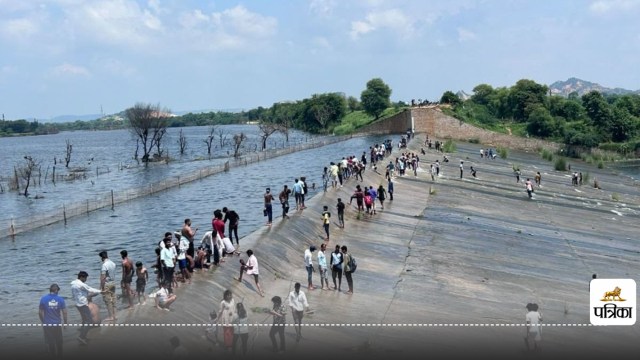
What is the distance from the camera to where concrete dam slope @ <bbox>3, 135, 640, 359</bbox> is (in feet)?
49.4

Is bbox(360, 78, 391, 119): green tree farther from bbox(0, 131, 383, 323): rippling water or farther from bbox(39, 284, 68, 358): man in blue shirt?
bbox(39, 284, 68, 358): man in blue shirt

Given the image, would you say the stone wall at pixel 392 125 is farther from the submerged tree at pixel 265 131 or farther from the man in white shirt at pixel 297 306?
the man in white shirt at pixel 297 306

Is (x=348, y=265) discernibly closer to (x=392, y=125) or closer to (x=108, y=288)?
(x=108, y=288)

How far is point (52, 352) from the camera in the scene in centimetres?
1304

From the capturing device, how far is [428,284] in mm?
21969

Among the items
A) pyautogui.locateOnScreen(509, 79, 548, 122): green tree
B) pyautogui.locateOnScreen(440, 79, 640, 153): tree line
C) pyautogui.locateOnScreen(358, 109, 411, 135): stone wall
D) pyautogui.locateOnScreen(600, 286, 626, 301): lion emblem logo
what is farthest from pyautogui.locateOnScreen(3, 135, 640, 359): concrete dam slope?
pyautogui.locateOnScreen(509, 79, 548, 122): green tree

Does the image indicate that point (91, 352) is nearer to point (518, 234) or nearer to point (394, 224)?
point (394, 224)

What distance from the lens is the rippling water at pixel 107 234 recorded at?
22891mm

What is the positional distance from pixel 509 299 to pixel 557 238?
12.3 metres

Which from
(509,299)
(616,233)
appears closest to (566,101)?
(616,233)

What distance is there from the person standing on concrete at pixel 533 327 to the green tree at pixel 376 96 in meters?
126

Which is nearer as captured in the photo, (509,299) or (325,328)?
(325,328)

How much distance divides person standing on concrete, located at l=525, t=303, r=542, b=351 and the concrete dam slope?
1.15 ft

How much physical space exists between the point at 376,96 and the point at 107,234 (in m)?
111
